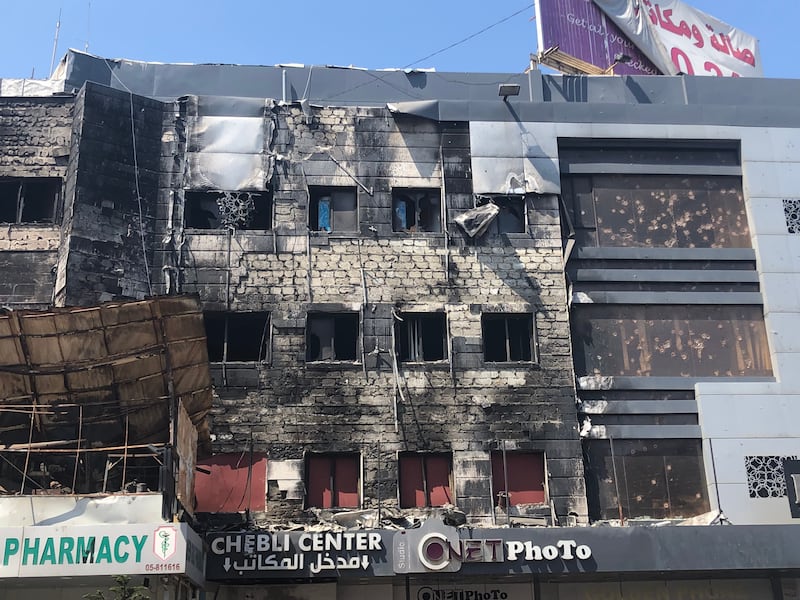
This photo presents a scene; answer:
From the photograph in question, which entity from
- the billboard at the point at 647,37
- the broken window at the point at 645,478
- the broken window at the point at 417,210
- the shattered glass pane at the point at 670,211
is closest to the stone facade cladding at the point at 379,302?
the broken window at the point at 417,210

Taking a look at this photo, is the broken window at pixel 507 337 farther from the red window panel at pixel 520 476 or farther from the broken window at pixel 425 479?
the broken window at pixel 425 479

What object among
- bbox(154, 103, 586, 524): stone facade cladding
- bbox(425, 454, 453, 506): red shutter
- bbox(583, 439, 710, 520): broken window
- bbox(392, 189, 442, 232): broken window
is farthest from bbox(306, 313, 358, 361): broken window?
bbox(583, 439, 710, 520): broken window

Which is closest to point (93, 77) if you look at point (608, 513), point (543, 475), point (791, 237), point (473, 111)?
point (473, 111)

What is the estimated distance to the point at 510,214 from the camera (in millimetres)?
24594

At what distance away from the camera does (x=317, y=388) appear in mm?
22562

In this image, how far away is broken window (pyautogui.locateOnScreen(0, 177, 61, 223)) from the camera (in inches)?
926

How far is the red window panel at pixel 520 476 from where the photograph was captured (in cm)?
2212

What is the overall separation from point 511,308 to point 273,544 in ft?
28.9

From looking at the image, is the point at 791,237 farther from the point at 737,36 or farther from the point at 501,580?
the point at 501,580

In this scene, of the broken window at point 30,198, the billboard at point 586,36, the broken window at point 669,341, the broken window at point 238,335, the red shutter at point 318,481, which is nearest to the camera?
the red shutter at point 318,481

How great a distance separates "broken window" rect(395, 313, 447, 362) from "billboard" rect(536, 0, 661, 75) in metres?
9.74

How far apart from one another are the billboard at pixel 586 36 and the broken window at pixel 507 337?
9.06m

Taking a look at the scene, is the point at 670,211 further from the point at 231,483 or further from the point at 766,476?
the point at 231,483

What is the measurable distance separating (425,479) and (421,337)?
380 centimetres
